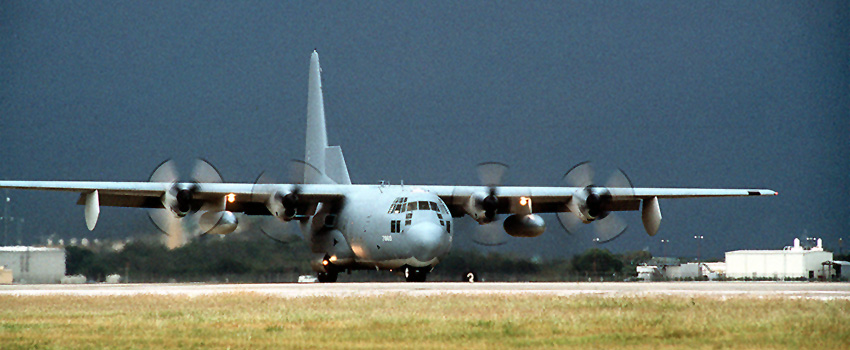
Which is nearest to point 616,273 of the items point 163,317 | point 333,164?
point 333,164

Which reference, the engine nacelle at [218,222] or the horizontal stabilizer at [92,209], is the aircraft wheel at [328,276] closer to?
the engine nacelle at [218,222]

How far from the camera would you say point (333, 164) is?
134ft

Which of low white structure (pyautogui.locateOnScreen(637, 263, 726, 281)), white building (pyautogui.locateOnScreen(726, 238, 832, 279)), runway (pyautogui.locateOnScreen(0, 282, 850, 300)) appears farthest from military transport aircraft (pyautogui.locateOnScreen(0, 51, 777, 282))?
white building (pyautogui.locateOnScreen(726, 238, 832, 279))

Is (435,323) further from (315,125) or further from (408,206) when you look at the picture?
(315,125)

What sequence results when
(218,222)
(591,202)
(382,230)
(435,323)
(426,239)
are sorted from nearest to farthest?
(435,323) < (426,239) < (382,230) < (218,222) < (591,202)

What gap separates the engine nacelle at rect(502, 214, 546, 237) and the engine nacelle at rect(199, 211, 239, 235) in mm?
10006

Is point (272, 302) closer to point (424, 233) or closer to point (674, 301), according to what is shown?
point (674, 301)

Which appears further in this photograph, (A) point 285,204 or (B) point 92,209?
(A) point 285,204

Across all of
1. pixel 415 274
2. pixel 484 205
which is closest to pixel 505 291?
pixel 415 274

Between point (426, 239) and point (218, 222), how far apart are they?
295 inches

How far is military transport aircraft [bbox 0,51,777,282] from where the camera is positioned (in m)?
32.1

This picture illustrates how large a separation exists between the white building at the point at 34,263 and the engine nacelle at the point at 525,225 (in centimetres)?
1654

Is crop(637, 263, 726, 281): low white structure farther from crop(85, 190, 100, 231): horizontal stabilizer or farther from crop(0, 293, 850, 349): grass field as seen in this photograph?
crop(0, 293, 850, 349): grass field

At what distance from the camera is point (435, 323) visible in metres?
14.8
